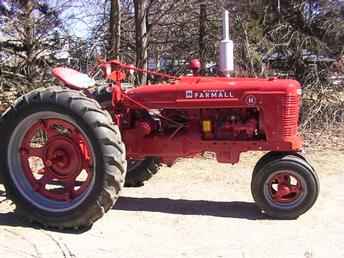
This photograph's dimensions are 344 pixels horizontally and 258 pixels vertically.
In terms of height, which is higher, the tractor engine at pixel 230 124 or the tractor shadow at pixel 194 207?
the tractor engine at pixel 230 124

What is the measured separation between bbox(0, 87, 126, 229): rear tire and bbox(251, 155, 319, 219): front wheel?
1363 mm

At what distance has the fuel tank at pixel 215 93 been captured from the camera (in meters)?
5.94

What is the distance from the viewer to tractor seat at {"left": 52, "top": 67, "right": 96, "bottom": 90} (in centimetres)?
606

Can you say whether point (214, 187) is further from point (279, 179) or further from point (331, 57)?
point (331, 57)

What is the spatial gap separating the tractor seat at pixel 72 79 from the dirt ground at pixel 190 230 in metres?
1.26

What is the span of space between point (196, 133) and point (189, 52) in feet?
20.3

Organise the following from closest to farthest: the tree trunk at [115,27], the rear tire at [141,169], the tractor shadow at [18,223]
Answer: the tractor shadow at [18,223] → the rear tire at [141,169] → the tree trunk at [115,27]

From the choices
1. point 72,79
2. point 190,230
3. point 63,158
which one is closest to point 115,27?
point 72,79

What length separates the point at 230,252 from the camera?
16.3 ft

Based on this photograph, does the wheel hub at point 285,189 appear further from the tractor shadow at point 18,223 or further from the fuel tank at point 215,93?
the tractor shadow at point 18,223

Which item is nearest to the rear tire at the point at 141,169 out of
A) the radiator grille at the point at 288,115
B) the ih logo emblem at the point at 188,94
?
the ih logo emblem at the point at 188,94

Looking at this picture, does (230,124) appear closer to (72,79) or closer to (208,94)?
(208,94)

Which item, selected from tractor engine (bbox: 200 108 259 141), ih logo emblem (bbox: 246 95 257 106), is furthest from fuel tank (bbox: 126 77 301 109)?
tractor engine (bbox: 200 108 259 141)

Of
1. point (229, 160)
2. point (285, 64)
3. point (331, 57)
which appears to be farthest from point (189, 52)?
point (229, 160)
